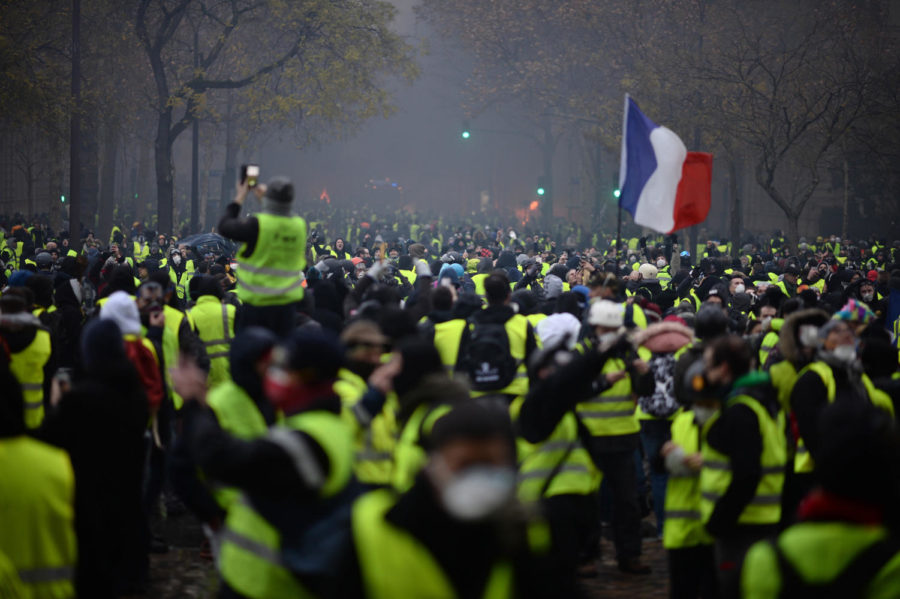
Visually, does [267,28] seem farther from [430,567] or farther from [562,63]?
[430,567]

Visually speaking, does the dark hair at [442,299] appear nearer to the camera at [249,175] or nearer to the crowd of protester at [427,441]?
the crowd of protester at [427,441]

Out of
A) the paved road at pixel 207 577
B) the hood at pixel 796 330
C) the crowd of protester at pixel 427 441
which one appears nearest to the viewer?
the crowd of protester at pixel 427 441

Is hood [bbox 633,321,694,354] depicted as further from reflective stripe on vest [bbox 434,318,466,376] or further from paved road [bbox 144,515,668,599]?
paved road [bbox 144,515,668,599]

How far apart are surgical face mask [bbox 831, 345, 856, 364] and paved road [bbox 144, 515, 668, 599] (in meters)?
1.94

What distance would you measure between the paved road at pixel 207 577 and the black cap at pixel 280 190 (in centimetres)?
256

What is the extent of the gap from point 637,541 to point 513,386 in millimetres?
1345

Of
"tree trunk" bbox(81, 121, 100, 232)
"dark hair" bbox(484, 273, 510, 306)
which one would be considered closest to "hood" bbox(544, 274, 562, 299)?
"dark hair" bbox(484, 273, 510, 306)

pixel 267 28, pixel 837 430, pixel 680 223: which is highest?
pixel 267 28

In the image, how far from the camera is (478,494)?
2.45m

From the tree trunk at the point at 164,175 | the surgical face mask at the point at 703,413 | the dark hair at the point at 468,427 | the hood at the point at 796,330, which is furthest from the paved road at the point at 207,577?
the tree trunk at the point at 164,175

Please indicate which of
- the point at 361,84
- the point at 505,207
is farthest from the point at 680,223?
the point at 505,207

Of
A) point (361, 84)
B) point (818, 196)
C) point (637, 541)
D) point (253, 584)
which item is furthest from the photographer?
point (818, 196)

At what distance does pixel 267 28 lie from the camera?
3928cm

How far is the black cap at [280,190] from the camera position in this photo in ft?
23.9
